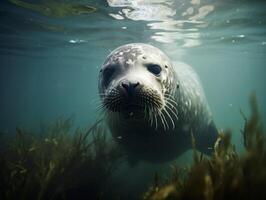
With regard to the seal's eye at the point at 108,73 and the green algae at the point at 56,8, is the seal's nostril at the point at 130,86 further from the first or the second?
the green algae at the point at 56,8

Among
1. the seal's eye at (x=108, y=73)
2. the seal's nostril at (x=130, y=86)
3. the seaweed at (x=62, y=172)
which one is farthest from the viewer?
the seaweed at (x=62, y=172)

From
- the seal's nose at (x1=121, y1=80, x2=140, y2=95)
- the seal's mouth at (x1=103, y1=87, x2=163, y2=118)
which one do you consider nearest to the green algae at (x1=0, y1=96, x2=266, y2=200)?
the seal's mouth at (x1=103, y1=87, x2=163, y2=118)

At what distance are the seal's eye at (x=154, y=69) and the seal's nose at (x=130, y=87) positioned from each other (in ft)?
3.53

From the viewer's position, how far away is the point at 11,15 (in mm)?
13898

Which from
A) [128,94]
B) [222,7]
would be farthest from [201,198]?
[222,7]

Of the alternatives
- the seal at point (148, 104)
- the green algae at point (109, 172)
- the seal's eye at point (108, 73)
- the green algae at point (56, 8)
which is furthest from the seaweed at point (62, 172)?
the green algae at point (56, 8)

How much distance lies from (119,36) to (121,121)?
13.5 metres

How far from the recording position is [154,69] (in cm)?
490

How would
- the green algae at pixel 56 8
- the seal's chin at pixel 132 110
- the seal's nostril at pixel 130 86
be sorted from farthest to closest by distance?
the green algae at pixel 56 8 → the seal's chin at pixel 132 110 → the seal's nostril at pixel 130 86

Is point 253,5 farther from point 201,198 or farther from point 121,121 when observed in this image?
point 201,198

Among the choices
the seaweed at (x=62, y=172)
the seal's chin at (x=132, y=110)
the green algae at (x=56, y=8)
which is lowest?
the seaweed at (x=62, y=172)

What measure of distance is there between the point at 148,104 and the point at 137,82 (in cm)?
37

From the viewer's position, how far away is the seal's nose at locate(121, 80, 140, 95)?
150 inches

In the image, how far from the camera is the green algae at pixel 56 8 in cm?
1170
